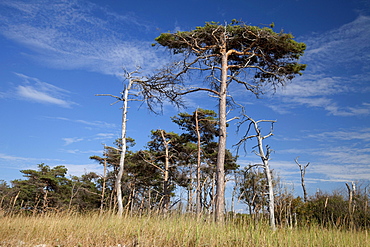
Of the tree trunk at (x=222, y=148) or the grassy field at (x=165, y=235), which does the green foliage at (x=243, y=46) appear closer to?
the tree trunk at (x=222, y=148)

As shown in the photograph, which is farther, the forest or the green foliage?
the green foliage

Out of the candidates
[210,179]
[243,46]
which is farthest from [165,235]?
[243,46]

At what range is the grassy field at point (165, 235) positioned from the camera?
5.10m

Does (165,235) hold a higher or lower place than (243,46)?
lower

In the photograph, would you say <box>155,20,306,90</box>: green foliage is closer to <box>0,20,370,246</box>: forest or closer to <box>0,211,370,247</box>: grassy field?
<box>0,20,370,246</box>: forest

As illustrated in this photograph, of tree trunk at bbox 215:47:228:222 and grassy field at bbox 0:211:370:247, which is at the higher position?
tree trunk at bbox 215:47:228:222

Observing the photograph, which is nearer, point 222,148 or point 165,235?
point 165,235

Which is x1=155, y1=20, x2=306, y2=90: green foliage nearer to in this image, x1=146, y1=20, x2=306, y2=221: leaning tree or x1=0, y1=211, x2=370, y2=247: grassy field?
x1=146, y1=20, x2=306, y2=221: leaning tree

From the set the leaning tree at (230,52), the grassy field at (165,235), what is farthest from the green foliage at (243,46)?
the grassy field at (165,235)

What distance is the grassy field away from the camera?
510 centimetres

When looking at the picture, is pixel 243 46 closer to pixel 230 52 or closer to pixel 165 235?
pixel 230 52

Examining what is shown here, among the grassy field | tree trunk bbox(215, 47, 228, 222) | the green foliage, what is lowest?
the grassy field

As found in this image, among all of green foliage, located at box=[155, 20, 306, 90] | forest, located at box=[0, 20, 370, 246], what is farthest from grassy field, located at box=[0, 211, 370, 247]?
green foliage, located at box=[155, 20, 306, 90]

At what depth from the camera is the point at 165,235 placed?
532cm
